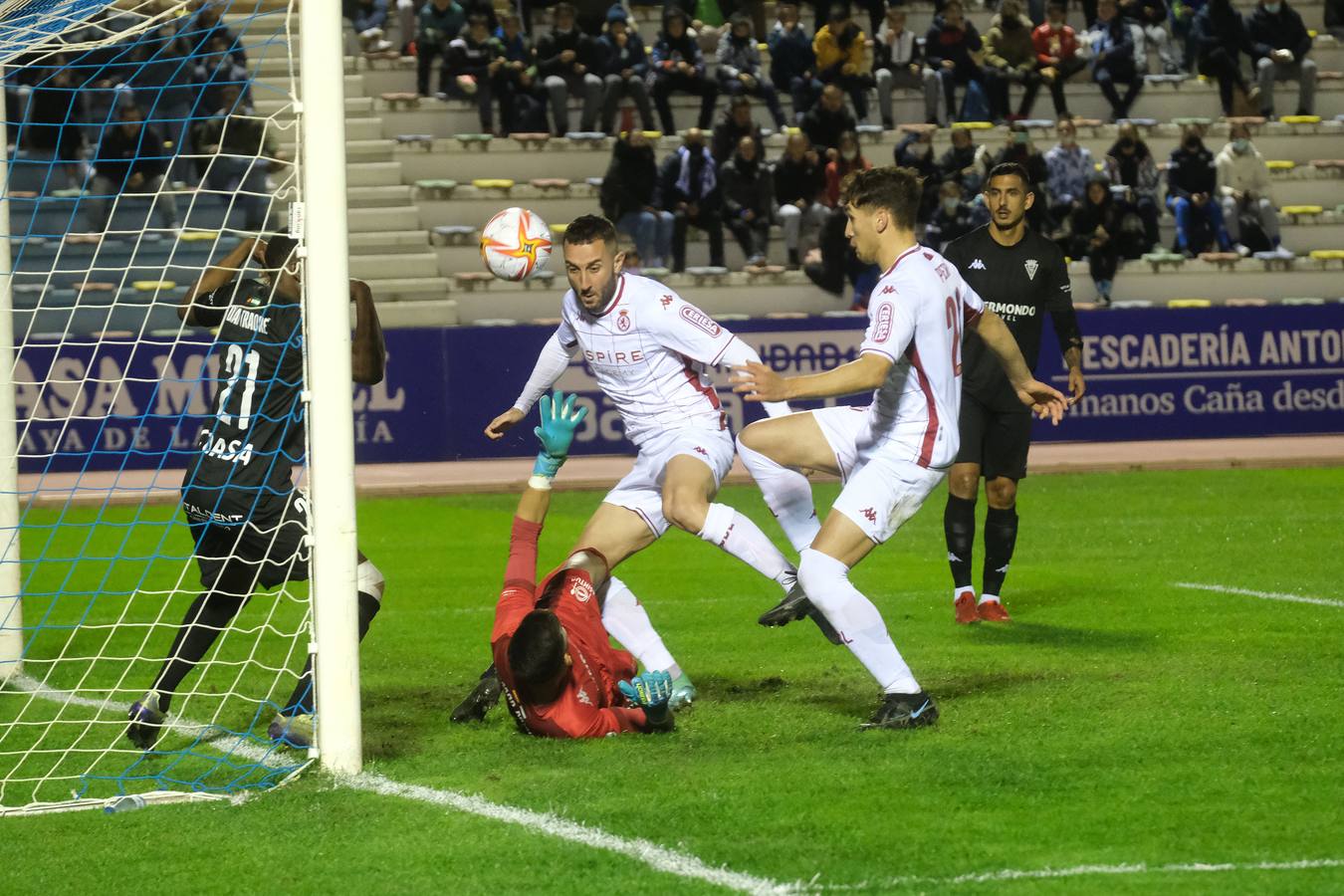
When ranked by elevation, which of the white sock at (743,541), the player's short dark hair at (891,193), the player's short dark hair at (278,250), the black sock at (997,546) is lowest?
the black sock at (997,546)

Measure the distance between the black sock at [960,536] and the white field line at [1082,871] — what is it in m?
4.50

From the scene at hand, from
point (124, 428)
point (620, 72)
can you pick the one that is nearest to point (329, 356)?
point (124, 428)

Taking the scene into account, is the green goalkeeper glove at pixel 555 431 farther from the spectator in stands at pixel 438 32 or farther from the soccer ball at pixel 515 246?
the spectator in stands at pixel 438 32

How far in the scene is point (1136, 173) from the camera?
22.8 meters

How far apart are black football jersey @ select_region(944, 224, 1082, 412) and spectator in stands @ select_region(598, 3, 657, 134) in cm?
1428

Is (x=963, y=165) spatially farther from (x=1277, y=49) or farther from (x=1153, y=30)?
(x=1277, y=49)

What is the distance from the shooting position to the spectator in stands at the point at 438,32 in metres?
23.0

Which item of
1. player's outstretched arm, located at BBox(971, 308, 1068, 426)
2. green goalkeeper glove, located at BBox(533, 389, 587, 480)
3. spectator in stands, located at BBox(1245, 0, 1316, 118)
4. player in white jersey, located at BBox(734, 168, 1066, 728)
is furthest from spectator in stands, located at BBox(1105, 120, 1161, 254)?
green goalkeeper glove, located at BBox(533, 389, 587, 480)

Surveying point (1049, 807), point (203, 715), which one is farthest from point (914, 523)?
point (1049, 807)

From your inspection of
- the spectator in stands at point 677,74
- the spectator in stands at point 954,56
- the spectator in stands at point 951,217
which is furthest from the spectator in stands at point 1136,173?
the spectator in stands at point 677,74

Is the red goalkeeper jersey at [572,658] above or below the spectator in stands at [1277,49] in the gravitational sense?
below

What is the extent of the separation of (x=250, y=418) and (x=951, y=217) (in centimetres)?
1545

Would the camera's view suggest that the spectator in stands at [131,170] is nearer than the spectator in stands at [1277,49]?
→ Yes

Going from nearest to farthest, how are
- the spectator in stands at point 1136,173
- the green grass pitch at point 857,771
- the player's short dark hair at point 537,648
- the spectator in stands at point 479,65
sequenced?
the green grass pitch at point 857,771
the player's short dark hair at point 537,648
the spectator in stands at point 1136,173
the spectator in stands at point 479,65
